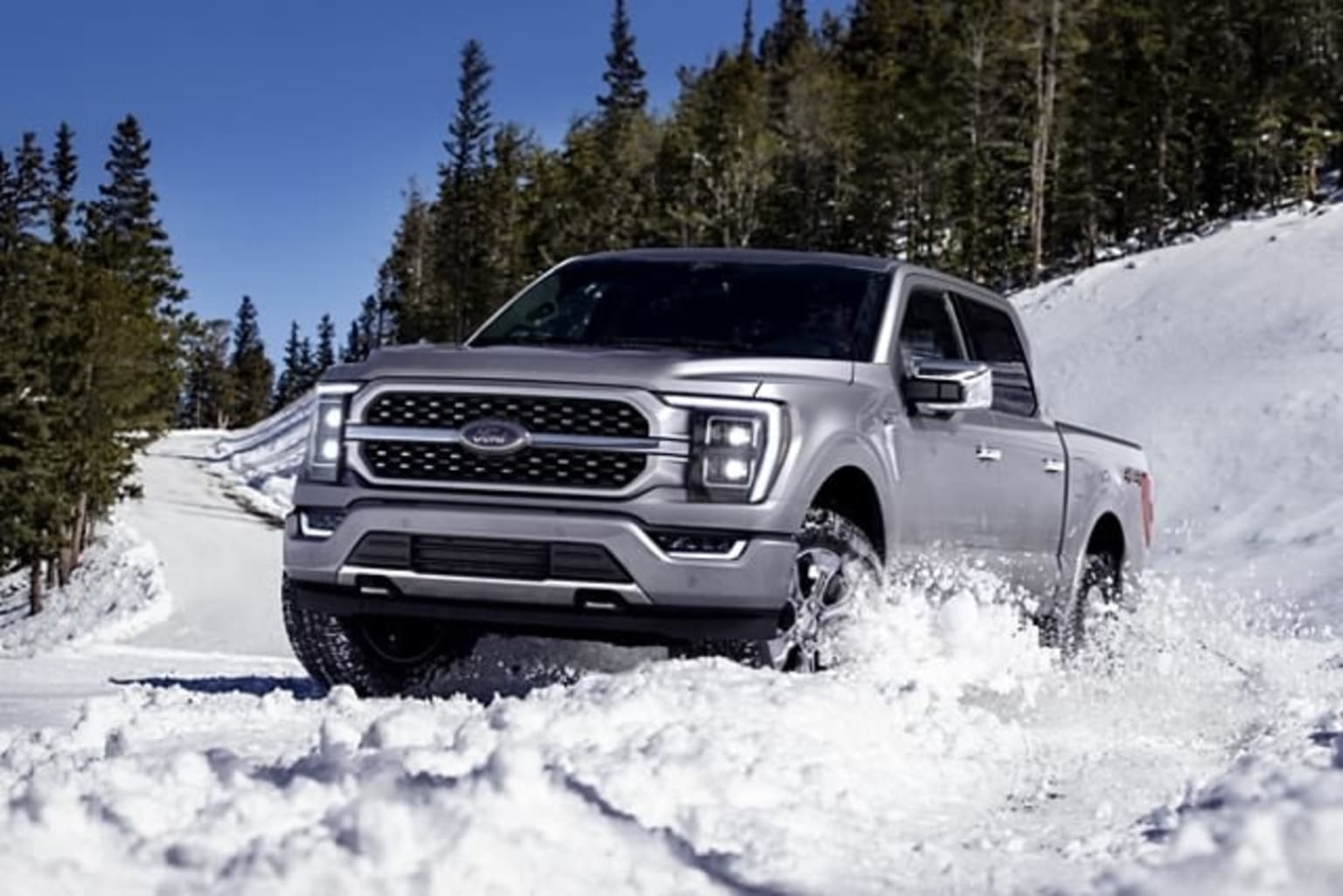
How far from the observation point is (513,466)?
5.09 metres

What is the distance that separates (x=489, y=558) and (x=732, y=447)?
90 cm

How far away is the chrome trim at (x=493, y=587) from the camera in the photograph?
16.2 ft

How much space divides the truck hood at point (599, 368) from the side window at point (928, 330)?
752mm

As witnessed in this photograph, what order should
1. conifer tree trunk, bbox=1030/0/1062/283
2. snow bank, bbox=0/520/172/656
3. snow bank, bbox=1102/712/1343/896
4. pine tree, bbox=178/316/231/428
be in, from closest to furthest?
1. snow bank, bbox=1102/712/1343/896
2. snow bank, bbox=0/520/172/656
3. conifer tree trunk, bbox=1030/0/1062/283
4. pine tree, bbox=178/316/231/428

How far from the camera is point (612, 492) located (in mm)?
4980

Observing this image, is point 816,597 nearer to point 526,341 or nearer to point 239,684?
point 526,341

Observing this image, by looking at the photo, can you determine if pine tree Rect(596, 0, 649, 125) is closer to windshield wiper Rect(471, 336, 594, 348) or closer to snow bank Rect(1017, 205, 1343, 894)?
snow bank Rect(1017, 205, 1343, 894)

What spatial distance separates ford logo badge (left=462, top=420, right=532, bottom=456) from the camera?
5070 millimetres

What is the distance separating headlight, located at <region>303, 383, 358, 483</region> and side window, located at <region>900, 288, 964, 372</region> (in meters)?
2.23

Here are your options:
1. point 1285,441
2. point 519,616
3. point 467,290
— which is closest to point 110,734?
point 519,616

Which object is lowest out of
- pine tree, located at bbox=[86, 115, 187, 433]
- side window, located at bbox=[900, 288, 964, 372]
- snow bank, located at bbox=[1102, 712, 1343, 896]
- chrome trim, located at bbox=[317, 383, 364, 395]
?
snow bank, located at bbox=[1102, 712, 1343, 896]

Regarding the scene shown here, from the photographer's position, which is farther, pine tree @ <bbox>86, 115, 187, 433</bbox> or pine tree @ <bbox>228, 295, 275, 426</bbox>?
pine tree @ <bbox>228, 295, 275, 426</bbox>

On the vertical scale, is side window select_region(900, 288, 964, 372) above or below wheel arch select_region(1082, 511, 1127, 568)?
above

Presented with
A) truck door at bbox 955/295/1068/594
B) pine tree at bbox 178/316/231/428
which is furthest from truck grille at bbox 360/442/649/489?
pine tree at bbox 178/316/231/428
